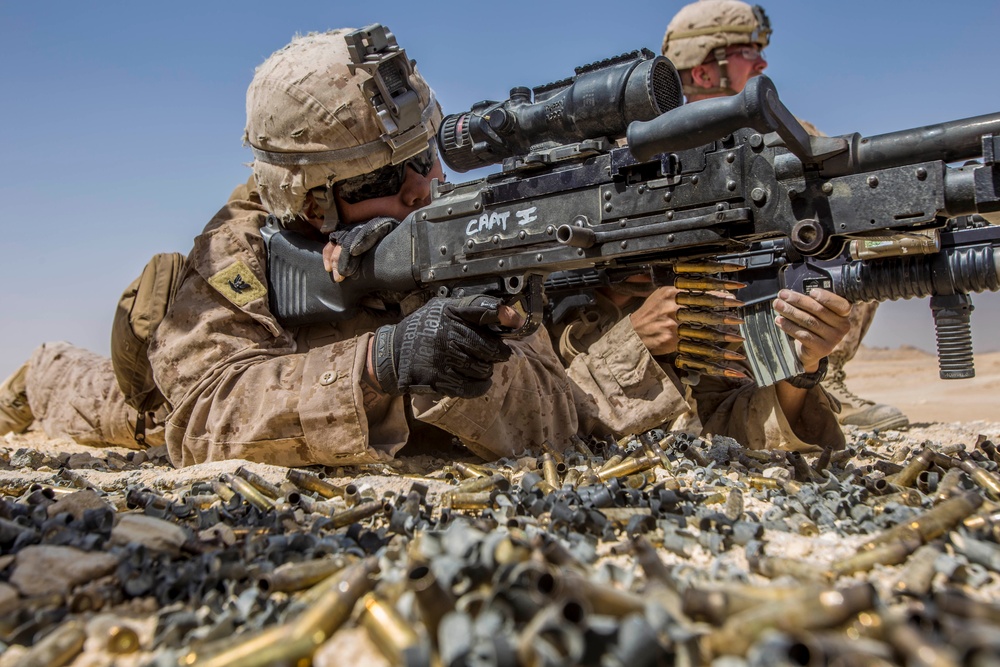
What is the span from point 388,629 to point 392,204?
2.78 meters

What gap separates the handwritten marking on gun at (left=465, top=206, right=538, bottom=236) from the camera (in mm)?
3045

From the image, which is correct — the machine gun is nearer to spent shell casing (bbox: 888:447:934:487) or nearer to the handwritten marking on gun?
the handwritten marking on gun

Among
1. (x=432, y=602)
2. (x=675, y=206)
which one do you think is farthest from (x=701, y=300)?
(x=432, y=602)

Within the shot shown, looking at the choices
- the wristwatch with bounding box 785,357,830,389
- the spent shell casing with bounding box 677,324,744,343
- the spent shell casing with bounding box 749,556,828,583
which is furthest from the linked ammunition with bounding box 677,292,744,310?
the spent shell casing with bounding box 749,556,828,583

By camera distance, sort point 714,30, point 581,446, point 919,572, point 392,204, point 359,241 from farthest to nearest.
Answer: point 714,30
point 392,204
point 581,446
point 359,241
point 919,572

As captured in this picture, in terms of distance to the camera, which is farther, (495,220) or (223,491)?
(495,220)

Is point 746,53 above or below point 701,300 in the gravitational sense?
above

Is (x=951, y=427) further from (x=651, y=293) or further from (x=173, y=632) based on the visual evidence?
(x=173, y=632)

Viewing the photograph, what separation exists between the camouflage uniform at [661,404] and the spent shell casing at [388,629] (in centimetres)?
267

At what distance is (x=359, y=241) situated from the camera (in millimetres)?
3518

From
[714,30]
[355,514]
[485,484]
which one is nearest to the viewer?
[355,514]

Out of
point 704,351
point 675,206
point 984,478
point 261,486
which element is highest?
point 675,206

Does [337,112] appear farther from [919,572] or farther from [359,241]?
[919,572]

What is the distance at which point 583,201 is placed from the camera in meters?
2.91
